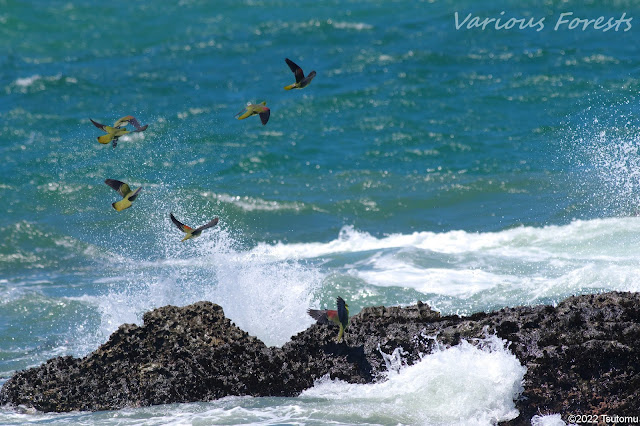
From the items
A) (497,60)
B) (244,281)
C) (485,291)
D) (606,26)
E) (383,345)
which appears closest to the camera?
(383,345)

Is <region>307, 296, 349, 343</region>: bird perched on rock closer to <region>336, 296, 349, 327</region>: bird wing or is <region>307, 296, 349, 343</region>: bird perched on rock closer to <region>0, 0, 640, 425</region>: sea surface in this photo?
<region>336, 296, 349, 327</region>: bird wing

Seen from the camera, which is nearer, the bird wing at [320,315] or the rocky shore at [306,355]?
the rocky shore at [306,355]

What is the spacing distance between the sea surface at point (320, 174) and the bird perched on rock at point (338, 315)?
397 mm

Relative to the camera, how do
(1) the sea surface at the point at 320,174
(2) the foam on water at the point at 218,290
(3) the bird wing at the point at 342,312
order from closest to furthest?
(3) the bird wing at the point at 342,312 < (2) the foam on water at the point at 218,290 < (1) the sea surface at the point at 320,174

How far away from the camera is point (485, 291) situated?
9.13 meters

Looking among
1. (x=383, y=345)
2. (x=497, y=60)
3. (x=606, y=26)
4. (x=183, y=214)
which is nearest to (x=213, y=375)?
(x=383, y=345)

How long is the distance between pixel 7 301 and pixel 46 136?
760 centimetres

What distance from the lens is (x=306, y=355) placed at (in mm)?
6172

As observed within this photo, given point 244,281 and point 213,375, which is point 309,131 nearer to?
point 244,281

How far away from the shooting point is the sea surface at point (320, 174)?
8164 millimetres

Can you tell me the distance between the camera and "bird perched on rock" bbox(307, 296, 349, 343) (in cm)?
584

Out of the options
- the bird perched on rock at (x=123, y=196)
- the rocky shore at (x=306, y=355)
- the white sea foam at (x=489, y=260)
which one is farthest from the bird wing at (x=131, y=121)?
the white sea foam at (x=489, y=260)

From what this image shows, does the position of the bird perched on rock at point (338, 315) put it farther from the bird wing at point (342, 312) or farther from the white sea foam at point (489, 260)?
the white sea foam at point (489, 260)

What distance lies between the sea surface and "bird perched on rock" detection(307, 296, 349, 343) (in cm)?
40
